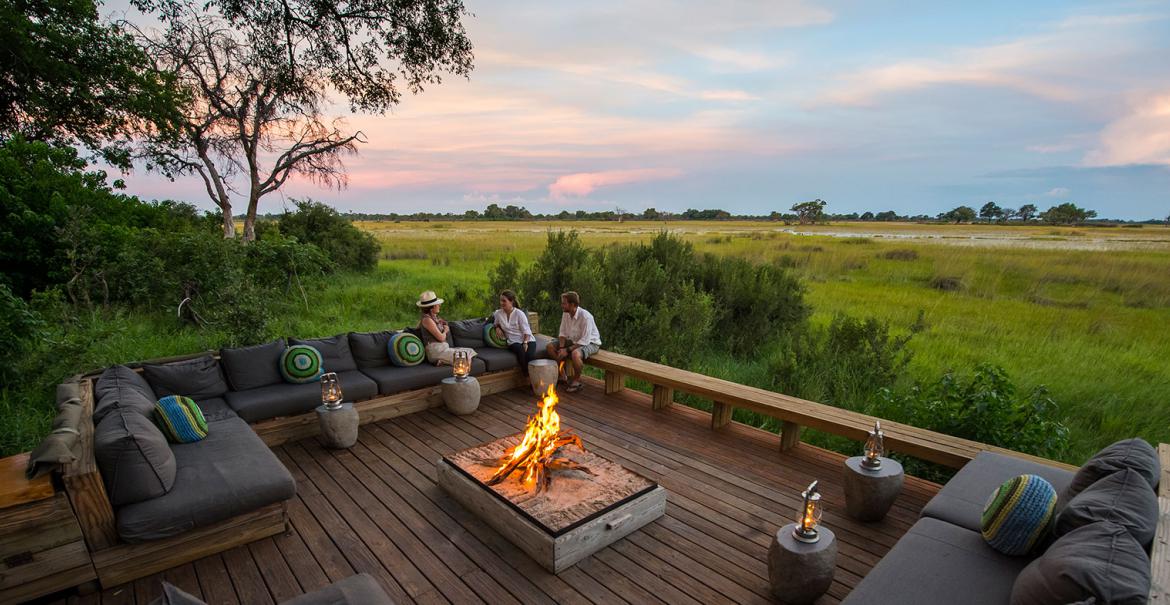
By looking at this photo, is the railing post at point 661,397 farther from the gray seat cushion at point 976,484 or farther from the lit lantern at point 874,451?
the gray seat cushion at point 976,484

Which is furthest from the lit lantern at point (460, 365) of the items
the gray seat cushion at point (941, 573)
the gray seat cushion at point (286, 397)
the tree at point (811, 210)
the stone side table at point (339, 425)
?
the tree at point (811, 210)

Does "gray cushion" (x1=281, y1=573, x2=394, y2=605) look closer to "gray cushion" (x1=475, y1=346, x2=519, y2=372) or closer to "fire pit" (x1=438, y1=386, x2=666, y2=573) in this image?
"fire pit" (x1=438, y1=386, x2=666, y2=573)

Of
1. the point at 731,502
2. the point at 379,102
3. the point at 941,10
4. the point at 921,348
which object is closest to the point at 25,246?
the point at 379,102

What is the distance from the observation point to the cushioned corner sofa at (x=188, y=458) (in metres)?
2.62

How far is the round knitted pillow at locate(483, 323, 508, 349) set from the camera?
5.84 meters

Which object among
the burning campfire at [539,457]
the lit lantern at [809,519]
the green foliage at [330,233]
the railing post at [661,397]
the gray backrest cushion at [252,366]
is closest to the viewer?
the lit lantern at [809,519]

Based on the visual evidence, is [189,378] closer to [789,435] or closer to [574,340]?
[574,340]

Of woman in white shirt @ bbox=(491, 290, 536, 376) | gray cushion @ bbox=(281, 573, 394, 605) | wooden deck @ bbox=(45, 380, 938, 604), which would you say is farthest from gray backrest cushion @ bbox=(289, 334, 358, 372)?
gray cushion @ bbox=(281, 573, 394, 605)

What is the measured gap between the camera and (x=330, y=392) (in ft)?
13.7

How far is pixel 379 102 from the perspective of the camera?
7711 mm

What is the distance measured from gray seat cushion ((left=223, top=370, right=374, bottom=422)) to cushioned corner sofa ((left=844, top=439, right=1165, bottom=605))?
4147 millimetres

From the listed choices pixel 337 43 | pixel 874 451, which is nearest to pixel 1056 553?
pixel 874 451

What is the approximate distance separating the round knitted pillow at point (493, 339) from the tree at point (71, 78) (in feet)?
27.5

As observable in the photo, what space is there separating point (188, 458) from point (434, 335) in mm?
2487
